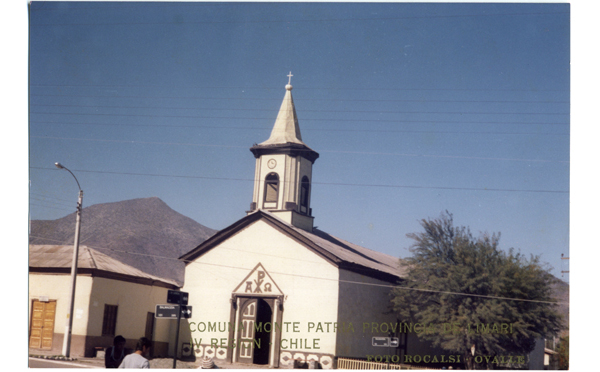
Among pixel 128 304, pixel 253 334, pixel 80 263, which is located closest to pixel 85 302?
pixel 80 263

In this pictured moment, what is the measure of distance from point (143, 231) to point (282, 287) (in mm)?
45439

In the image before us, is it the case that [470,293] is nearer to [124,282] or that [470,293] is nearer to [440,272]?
[440,272]

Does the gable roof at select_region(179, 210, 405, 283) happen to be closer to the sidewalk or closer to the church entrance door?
the church entrance door

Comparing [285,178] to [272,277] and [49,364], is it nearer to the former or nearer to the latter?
[272,277]

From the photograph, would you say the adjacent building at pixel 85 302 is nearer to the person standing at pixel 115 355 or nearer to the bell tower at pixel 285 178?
the bell tower at pixel 285 178

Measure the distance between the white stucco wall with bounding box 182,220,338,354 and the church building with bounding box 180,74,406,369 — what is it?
40 mm

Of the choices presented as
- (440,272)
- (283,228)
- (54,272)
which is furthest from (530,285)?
(54,272)

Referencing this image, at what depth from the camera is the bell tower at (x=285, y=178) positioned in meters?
27.0

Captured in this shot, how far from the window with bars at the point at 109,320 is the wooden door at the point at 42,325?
1888mm

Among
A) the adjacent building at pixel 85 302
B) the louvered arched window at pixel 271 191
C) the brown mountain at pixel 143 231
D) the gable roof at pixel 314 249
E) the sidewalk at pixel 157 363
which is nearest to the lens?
the sidewalk at pixel 157 363

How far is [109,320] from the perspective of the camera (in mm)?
23234

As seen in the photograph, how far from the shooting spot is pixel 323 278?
2306 centimetres

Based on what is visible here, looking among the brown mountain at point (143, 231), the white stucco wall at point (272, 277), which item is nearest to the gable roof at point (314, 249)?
the white stucco wall at point (272, 277)

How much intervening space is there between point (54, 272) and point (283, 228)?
9.09 metres
